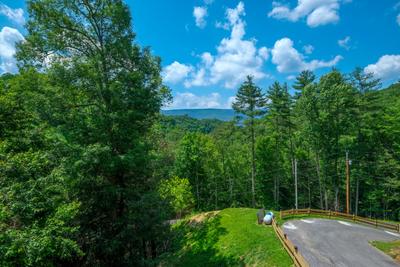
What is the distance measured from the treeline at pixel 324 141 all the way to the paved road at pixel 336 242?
697 cm

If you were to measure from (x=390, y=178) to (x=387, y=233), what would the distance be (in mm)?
12691

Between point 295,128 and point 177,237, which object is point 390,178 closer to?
point 295,128

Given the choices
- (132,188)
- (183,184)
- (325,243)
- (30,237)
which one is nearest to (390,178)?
(325,243)

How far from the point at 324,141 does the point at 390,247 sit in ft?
49.8

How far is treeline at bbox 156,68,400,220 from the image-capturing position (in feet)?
82.2

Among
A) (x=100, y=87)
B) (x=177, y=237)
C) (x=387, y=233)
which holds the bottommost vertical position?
(x=177, y=237)

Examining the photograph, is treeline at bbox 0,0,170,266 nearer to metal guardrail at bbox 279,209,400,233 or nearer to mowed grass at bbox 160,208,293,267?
mowed grass at bbox 160,208,293,267

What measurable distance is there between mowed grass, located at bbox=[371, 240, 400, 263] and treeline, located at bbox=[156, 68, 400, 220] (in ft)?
27.9

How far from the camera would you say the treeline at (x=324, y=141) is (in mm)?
25047

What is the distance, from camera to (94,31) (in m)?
12.3

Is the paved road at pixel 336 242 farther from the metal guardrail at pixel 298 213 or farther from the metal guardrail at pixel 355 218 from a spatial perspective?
the metal guardrail at pixel 355 218

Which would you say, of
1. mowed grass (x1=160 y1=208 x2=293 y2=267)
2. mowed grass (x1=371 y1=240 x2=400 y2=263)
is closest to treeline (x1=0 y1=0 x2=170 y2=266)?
mowed grass (x1=160 y1=208 x2=293 y2=267)

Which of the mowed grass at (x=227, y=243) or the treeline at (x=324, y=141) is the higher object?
the treeline at (x=324, y=141)

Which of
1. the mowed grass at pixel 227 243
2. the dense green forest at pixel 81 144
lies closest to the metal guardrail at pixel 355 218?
the mowed grass at pixel 227 243
